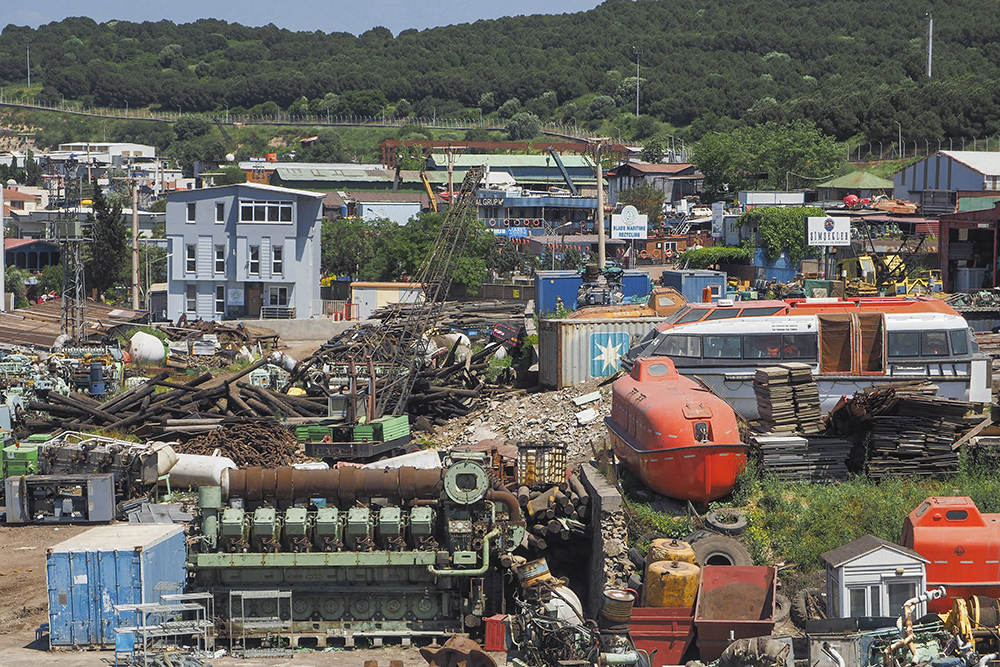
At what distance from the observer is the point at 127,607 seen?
639 inches

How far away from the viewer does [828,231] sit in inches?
1726

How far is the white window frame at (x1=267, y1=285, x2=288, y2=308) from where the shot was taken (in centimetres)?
5328

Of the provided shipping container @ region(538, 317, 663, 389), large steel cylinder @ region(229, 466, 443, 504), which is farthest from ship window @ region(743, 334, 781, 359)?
large steel cylinder @ region(229, 466, 443, 504)

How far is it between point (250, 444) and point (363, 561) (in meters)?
9.51

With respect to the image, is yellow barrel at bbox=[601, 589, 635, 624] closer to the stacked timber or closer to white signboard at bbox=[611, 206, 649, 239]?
the stacked timber

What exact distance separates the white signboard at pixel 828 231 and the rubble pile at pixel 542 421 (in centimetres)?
1832

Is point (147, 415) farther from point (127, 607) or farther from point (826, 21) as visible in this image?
point (826, 21)

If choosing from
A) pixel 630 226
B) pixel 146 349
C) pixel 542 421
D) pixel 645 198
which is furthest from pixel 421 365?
pixel 645 198

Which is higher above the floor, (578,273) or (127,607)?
A: (578,273)

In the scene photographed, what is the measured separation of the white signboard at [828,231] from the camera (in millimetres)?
43531

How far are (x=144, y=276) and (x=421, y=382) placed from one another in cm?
4327

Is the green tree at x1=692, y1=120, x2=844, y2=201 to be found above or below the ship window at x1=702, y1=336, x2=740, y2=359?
above

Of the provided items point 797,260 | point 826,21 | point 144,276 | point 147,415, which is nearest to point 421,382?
point 147,415

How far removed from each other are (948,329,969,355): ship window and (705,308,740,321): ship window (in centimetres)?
401
